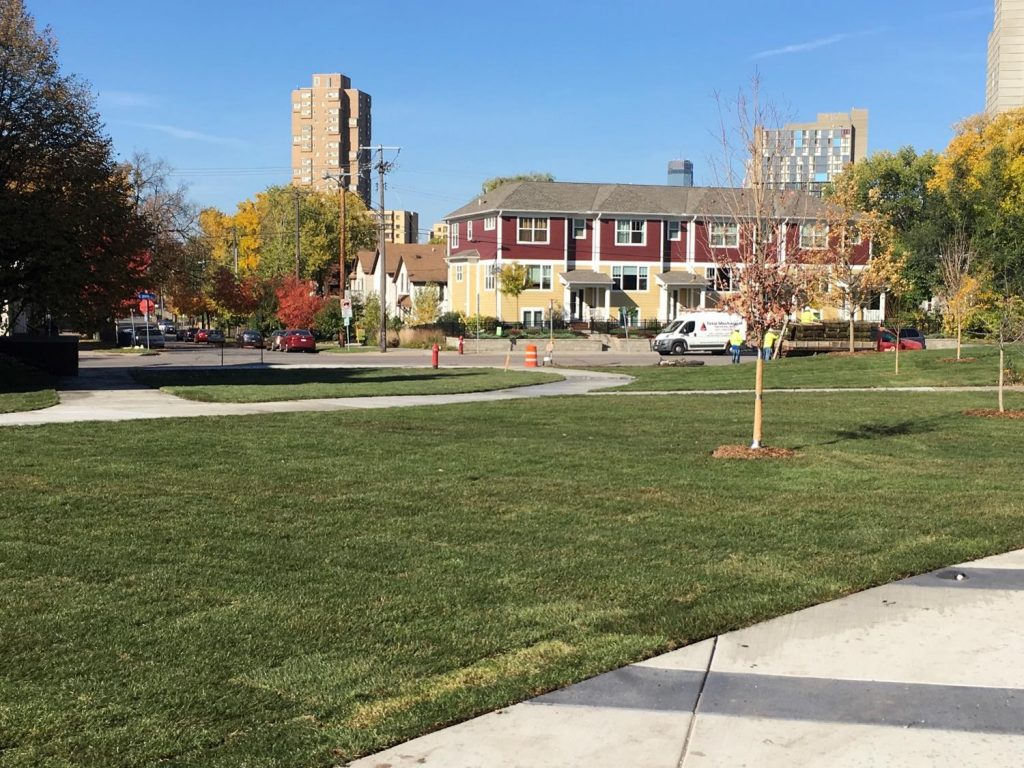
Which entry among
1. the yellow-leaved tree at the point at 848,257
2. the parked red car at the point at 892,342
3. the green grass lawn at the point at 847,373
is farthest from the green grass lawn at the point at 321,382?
the parked red car at the point at 892,342

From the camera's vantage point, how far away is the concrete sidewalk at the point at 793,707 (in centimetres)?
403

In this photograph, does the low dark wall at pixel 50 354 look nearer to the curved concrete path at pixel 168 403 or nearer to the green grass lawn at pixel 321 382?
the green grass lawn at pixel 321 382


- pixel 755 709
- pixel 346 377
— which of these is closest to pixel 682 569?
pixel 755 709

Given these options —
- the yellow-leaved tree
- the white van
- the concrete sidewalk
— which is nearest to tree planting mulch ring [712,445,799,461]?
the concrete sidewalk

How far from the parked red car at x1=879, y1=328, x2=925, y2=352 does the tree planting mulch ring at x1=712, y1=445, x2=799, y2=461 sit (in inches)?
1293

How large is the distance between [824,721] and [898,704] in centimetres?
44

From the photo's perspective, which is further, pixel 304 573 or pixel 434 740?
pixel 304 573

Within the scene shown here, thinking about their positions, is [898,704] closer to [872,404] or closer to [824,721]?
[824,721]

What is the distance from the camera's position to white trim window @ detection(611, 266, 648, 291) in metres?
63.6

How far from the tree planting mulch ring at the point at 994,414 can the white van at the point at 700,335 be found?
1245 inches

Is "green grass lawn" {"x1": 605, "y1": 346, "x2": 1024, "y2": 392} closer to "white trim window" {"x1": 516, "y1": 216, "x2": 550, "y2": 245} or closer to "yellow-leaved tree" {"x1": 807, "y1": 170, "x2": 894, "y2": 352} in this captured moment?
"yellow-leaved tree" {"x1": 807, "y1": 170, "x2": 894, "y2": 352}

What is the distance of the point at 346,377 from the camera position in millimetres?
28984

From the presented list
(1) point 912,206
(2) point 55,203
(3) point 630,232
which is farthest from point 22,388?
(1) point 912,206

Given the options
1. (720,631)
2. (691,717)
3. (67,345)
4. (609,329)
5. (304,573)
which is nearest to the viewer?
(691,717)
